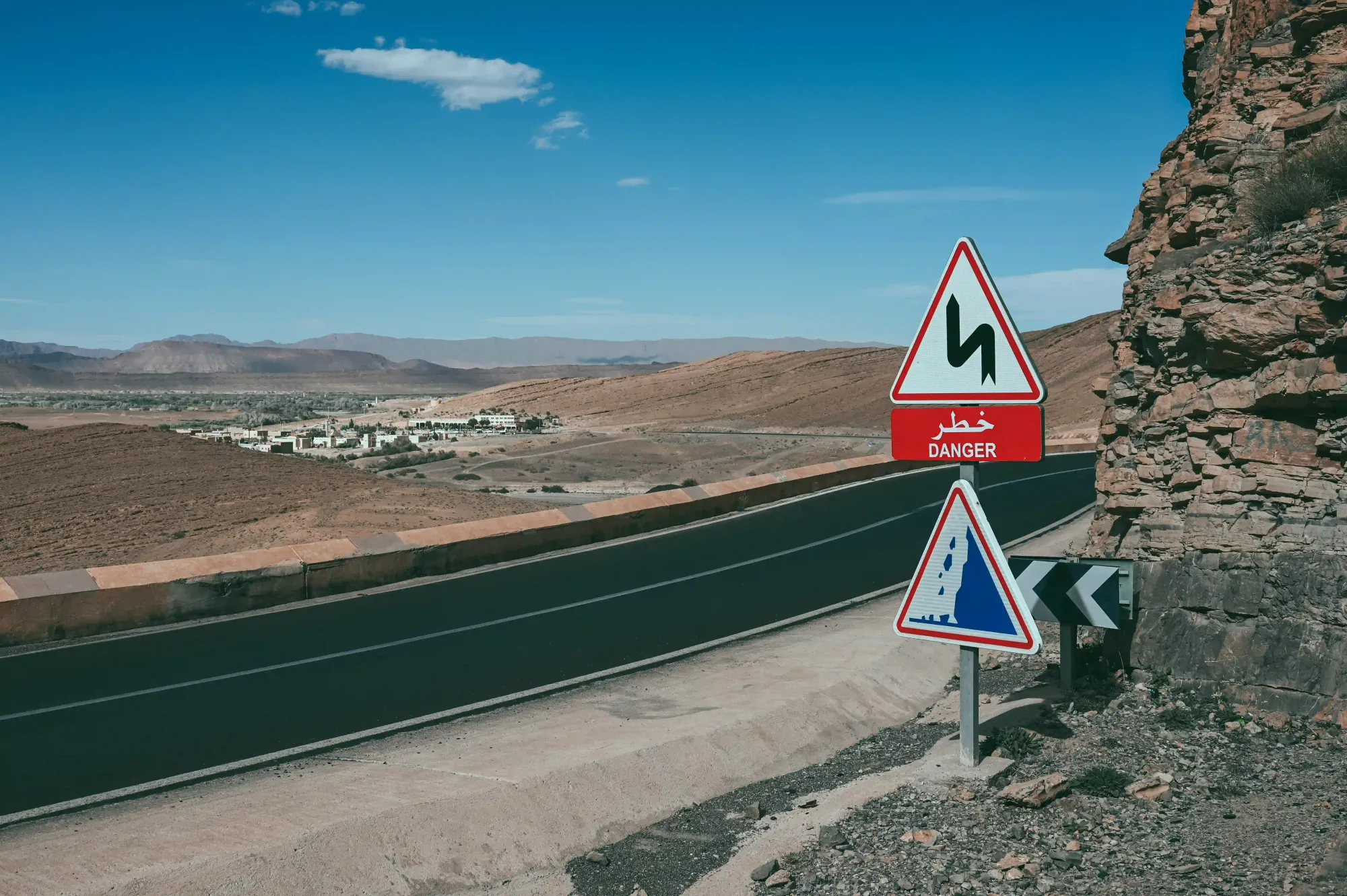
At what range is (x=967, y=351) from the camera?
582cm

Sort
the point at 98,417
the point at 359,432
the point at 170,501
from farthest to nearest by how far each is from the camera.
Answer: the point at 98,417 < the point at 359,432 < the point at 170,501

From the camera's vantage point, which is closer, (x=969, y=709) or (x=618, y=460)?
(x=969, y=709)

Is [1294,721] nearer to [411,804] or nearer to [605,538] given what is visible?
[411,804]

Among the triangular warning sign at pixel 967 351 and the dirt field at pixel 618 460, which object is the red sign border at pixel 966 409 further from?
the dirt field at pixel 618 460

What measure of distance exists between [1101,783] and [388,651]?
691 cm

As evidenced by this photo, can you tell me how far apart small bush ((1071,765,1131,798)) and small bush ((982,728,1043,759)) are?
55cm

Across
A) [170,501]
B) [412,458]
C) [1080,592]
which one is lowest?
[412,458]

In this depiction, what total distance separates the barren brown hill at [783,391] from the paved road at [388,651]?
50.6m

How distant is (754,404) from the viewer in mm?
94062

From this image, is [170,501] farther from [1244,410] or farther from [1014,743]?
[1244,410]

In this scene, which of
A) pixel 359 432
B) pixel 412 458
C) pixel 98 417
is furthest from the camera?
pixel 98 417

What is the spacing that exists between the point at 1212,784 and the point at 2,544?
73.7ft

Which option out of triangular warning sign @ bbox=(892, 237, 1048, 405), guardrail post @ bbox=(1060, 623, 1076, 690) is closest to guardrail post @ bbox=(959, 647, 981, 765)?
triangular warning sign @ bbox=(892, 237, 1048, 405)

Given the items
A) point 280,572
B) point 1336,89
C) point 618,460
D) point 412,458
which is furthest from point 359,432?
point 1336,89
